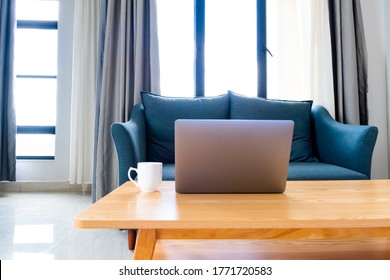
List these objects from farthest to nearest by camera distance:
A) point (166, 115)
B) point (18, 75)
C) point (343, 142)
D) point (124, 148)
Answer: point (18, 75) → point (166, 115) → point (343, 142) → point (124, 148)

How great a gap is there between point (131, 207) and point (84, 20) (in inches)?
100

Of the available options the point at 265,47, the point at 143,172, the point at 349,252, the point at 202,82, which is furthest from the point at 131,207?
the point at 265,47

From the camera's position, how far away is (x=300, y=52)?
2396 millimetres

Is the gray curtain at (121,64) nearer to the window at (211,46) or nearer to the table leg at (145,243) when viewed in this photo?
the window at (211,46)

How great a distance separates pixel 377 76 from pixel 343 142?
3.87ft

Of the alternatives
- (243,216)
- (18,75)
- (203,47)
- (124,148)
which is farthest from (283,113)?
(18,75)

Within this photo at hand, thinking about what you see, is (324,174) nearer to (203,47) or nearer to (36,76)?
(203,47)

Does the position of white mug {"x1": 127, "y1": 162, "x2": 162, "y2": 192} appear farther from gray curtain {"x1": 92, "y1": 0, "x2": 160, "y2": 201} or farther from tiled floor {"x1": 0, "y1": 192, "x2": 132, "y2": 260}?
gray curtain {"x1": 92, "y1": 0, "x2": 160, "y2": 201}

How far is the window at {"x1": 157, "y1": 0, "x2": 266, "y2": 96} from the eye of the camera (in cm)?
254

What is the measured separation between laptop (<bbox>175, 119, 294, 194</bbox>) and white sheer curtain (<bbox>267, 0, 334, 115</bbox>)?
1.75 m

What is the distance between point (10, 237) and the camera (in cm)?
146

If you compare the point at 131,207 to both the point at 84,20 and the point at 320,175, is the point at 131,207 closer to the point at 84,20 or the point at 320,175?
the point at 320,175

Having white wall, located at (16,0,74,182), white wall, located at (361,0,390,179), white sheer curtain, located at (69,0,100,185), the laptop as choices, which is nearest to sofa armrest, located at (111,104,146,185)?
the laptop

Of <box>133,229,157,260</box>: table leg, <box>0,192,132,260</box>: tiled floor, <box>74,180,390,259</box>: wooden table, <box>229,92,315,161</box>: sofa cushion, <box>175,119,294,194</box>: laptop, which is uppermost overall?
<box>229,92,315,161</box>: sofa cushion
